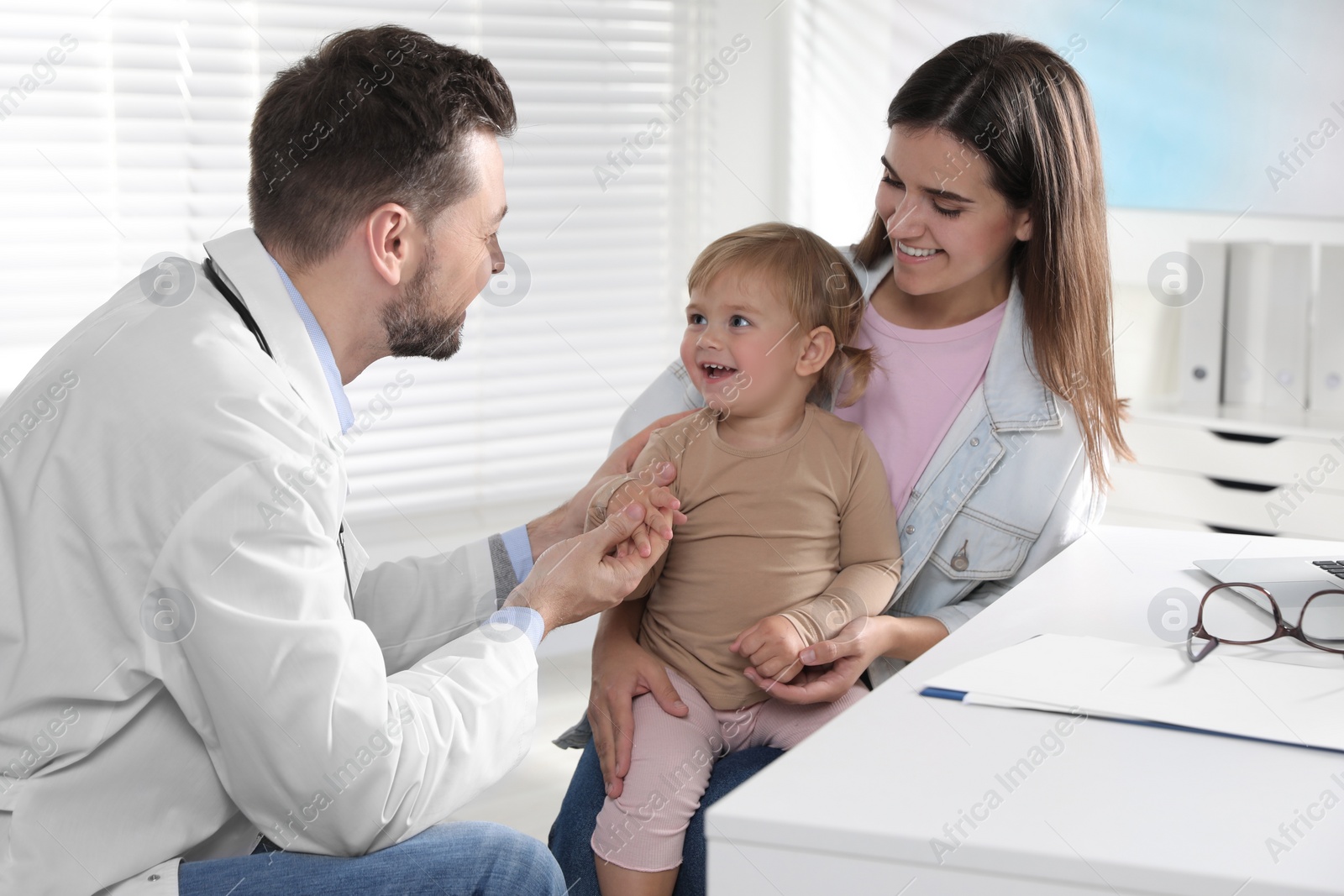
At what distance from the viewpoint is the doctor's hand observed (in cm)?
179

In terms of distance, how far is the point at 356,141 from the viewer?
138 cm

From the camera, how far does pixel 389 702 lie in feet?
3.71

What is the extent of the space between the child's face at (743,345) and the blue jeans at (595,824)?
18.9 inches

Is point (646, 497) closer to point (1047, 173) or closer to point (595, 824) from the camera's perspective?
point (595, 824)

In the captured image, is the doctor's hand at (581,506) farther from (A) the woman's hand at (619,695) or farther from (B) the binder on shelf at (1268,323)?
(B) the binder on shelf at (1268,323)

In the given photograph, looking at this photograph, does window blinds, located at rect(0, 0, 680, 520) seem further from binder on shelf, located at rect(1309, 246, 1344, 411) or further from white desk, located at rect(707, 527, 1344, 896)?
white desk, located at rect(707, 527, 1344, 896)

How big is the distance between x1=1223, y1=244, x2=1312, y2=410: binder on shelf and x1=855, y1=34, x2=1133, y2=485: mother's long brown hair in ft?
5.79

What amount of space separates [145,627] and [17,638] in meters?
0.13

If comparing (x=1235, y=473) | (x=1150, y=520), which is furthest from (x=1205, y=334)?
(x=1150, y=520)

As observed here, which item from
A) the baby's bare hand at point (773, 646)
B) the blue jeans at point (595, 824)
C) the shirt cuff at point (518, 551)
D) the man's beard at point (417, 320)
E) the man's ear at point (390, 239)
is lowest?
the blue jeans at point (595, 824)

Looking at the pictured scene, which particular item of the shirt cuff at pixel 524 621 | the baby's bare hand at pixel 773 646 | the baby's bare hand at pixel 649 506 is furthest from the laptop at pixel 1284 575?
the shirt cuff at pixel 524 621

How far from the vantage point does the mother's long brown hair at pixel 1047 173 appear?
1.67 meters

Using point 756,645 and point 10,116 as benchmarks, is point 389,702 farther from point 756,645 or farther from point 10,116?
point 10,116

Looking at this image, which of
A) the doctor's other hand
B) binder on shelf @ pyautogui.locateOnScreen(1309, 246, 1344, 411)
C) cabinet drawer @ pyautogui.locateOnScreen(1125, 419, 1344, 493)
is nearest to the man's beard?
the doctor's other hand
